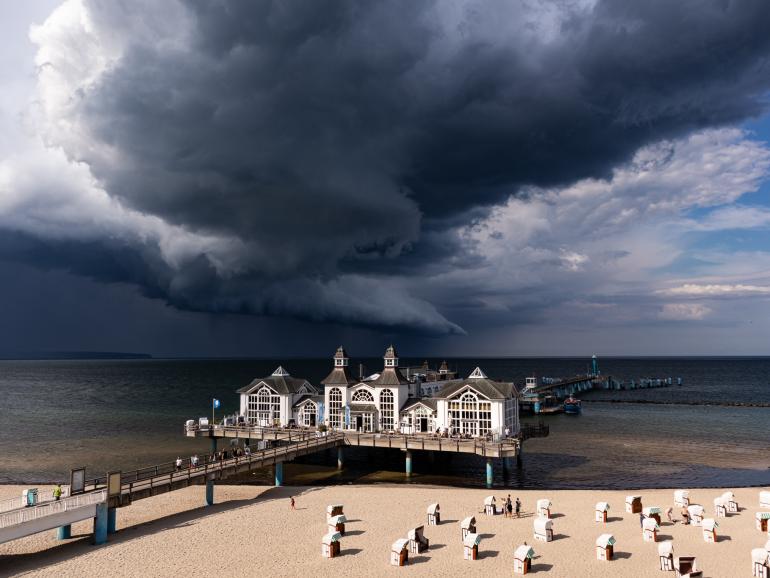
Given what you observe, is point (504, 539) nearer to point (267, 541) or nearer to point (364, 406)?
point (267, 541)

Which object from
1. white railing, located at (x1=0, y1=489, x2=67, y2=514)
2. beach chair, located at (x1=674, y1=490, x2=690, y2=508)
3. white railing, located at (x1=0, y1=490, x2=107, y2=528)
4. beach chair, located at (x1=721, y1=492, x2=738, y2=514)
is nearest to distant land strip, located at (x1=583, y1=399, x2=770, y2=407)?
beach chair, located at (x1=721, y1=492, x2=738, y2=514)

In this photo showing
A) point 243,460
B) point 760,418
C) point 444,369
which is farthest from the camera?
point 760,418

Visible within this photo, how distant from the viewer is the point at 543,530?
2947 cm

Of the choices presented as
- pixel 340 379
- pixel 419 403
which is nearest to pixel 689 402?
pixel 419 403

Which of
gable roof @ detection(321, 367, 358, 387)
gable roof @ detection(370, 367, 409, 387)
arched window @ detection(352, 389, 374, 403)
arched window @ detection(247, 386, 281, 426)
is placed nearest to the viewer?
gable roof @ detection(370, 367, 409, 387)

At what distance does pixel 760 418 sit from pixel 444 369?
56.1 m

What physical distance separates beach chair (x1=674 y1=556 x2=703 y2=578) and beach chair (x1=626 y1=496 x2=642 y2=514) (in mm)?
10486

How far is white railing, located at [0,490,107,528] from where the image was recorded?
26.2 meters

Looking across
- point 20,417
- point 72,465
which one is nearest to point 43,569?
point 72,465

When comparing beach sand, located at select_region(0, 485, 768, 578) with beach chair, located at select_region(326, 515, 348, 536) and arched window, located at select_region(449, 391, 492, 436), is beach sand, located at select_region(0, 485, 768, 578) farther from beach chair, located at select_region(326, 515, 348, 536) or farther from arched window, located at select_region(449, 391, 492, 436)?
arched window, located at select_region(449, 391, 492, 436)

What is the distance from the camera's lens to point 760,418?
9256cm

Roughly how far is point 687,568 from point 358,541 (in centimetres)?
1544

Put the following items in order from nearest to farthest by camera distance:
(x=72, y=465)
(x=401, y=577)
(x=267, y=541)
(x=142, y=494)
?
(x=401, y=577)
(x=267, y=541)
(x=142, y=494)
(x=72, y=465)

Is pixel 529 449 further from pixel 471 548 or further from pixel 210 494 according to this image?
pixel 471 548
